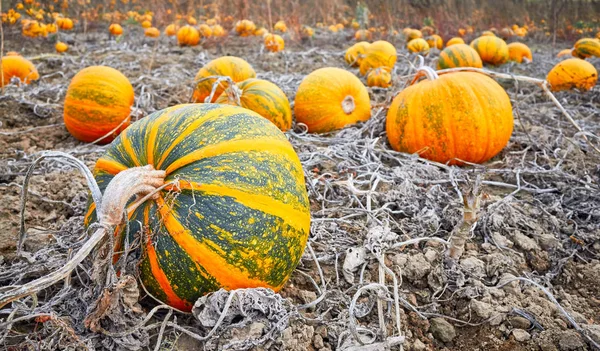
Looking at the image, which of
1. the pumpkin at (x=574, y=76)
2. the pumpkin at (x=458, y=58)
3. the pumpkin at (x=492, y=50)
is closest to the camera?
the pumpkin at (x=574, y=76)

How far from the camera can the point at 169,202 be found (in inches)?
68.5

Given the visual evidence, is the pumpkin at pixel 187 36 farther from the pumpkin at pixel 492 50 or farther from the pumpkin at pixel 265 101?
the pumpkin at pixel 265 101

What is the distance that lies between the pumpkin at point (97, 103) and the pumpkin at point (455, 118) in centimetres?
251

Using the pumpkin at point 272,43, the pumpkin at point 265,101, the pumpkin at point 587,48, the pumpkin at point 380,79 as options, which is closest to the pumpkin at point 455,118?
the pumpkin at point 265,101

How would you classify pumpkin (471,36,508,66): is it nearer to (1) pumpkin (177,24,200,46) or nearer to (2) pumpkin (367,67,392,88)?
(2) pumpkin (367,67,392,88)

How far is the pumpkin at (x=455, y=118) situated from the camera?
3.36 m

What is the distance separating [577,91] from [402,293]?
17.7 ft

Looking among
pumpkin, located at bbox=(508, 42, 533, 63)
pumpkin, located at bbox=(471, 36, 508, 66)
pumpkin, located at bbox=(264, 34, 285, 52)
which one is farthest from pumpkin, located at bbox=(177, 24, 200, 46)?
pumpkin, located at bbox=(508, 42, 533, 63)

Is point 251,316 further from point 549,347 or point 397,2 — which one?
point 397,2

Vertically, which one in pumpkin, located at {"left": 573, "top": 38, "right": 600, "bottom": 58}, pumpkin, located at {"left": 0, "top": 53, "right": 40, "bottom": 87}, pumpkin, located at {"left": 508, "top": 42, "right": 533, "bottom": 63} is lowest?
pumpkin, located at {"left": 508, "top": 42, "right": 533, "bottom": 63}

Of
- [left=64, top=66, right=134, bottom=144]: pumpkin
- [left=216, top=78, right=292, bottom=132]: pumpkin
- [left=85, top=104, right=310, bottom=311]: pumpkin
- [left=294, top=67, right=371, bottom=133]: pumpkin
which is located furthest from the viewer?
[left=294, top=67, right=371, bottom=133]: pumpkin

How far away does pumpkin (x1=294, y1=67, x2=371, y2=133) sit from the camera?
14.3ft

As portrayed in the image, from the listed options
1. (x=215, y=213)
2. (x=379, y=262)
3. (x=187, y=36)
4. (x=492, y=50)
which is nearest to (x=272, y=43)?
(x=187, y=36)

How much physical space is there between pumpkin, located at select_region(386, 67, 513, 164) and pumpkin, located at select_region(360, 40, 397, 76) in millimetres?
3698
